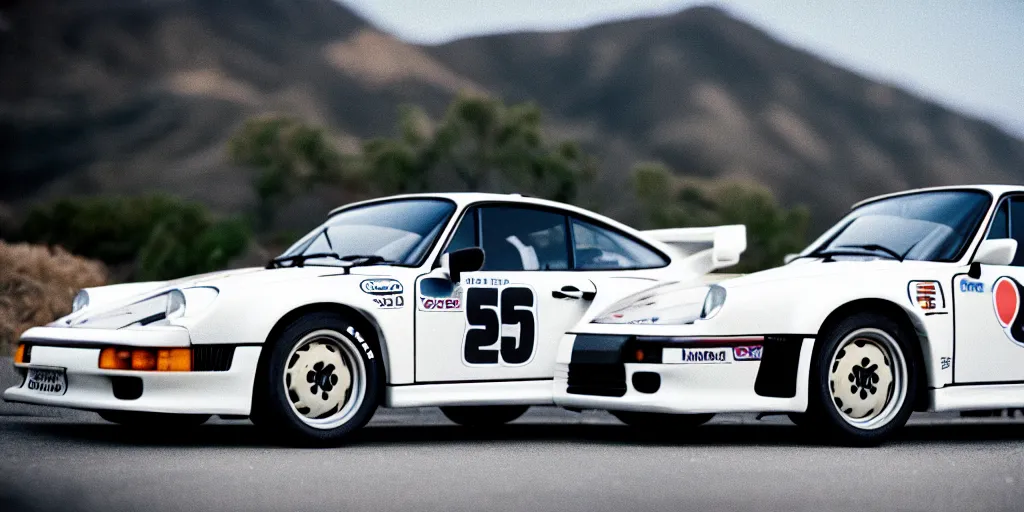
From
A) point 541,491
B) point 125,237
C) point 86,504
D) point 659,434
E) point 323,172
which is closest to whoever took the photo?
point 86,504

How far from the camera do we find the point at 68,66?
7975cm

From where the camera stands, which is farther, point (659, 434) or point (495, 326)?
point (659, 434)

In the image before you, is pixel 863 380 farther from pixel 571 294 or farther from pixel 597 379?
pixel 571 294

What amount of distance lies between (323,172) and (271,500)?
43.9 meters

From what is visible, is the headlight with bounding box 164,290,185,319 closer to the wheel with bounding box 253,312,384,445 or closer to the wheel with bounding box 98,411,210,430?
the wheel with bounding box 253,312,384,445

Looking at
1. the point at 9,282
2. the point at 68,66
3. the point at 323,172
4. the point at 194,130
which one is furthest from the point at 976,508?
the point at 68,66

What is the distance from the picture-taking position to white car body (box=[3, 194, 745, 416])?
6922mm

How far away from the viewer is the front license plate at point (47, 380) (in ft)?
23.3

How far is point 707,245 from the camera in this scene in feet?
29.4

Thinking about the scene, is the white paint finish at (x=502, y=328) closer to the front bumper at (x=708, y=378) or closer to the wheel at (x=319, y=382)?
the wheel at (x=319, y=382)

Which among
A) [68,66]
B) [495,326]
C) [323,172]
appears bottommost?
[495,326]

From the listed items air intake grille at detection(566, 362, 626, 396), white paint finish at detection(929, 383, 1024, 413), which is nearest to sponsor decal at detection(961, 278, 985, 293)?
white paint finish at detection(929, 383, 1024, 413)

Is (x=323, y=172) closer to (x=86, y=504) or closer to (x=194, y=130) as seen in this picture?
(x=194, y=130)

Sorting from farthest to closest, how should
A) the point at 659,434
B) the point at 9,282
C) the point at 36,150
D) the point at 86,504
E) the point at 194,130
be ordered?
1. the point at 194,130
2. the point at 36,150
3. the point at 9,282
4. the point at 659,434
5. the point at 86,504
